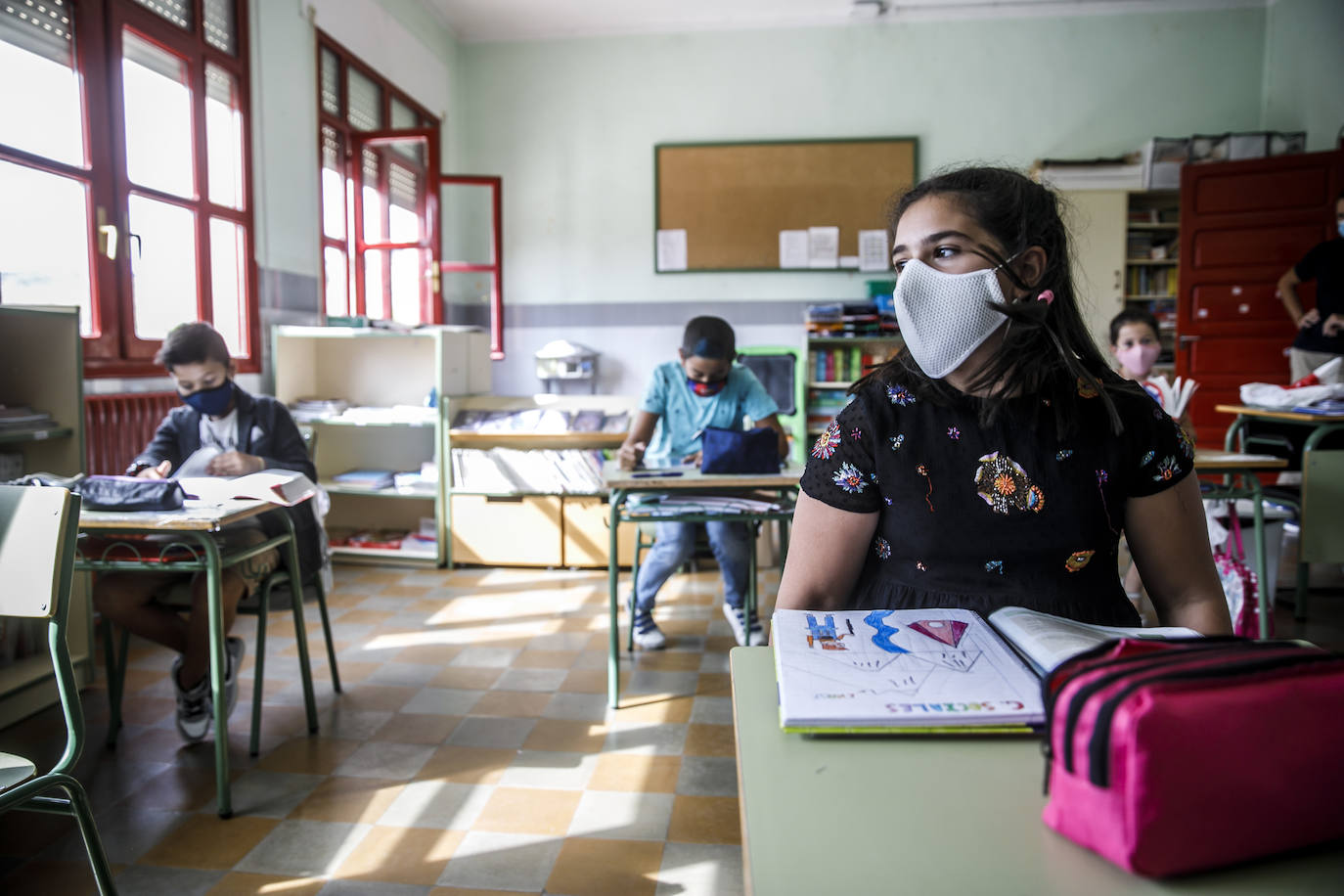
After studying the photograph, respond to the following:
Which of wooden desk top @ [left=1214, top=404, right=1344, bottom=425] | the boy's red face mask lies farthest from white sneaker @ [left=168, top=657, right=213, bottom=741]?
wooden desk top @ [left=1214, top=404, right=1344, bottom=425]

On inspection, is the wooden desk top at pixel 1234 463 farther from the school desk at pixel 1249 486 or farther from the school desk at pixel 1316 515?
the school desk at pixel 1316 515

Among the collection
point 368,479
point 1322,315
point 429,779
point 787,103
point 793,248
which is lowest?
point 429,779

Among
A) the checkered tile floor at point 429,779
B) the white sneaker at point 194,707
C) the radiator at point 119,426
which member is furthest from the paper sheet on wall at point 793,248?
the white sneaker at point 194,707

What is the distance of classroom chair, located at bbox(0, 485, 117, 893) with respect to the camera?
141cm

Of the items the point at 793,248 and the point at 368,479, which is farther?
the point at 793,248

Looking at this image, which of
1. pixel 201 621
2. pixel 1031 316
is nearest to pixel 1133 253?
pixel 1031 316

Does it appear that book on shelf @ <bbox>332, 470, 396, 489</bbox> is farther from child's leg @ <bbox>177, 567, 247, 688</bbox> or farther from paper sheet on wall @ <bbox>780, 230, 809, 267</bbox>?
paper sheet on wall @ <bbox>780, 230, 809, 267</bbox>

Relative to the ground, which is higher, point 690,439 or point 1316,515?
point 690,439

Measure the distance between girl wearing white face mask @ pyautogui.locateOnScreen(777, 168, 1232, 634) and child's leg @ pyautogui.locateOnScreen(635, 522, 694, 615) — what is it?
2104 millimetres

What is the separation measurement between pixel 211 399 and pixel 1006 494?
243 cm

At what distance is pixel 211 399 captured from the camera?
268cm

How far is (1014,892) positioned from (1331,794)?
0.21 meters

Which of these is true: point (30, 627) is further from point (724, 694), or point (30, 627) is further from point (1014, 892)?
point (1014, 892)

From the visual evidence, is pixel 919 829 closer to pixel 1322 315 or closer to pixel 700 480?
pixel 700 480
